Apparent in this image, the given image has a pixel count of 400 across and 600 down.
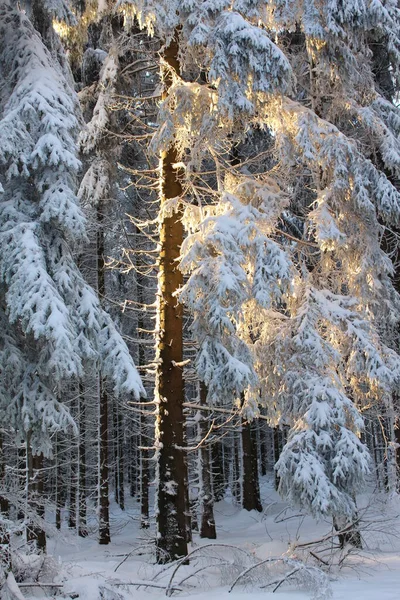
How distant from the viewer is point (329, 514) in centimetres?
752

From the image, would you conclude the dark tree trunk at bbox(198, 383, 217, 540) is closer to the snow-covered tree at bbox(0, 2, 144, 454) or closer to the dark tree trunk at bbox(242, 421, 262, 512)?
the dark tree trunk at bbox(242, 421, 262, 512)

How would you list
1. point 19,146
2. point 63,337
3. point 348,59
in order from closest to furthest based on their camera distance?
point 63,337 < point 19,146 < point 348,59

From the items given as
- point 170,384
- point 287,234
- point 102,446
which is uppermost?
point 287,234

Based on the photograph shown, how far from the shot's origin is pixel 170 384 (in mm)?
7797

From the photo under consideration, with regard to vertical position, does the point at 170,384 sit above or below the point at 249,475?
above

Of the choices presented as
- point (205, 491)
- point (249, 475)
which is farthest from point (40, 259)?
point (249, 475)

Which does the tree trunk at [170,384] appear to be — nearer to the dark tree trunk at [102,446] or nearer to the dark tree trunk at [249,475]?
the dark tree trunk at [102,446]

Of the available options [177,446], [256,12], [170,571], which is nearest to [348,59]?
[256,12]

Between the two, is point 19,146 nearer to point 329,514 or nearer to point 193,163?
point 193,163

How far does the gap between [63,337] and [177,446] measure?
A: 8.20 ft

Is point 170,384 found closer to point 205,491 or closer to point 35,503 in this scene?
point 35,503

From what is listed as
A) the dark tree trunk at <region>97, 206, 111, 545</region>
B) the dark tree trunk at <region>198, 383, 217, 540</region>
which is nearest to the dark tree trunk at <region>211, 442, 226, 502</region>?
the dark tree trunk at <region>198, 383, 217, 540</region>

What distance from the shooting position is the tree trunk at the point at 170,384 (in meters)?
7.37

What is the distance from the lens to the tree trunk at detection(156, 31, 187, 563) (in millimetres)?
7371
